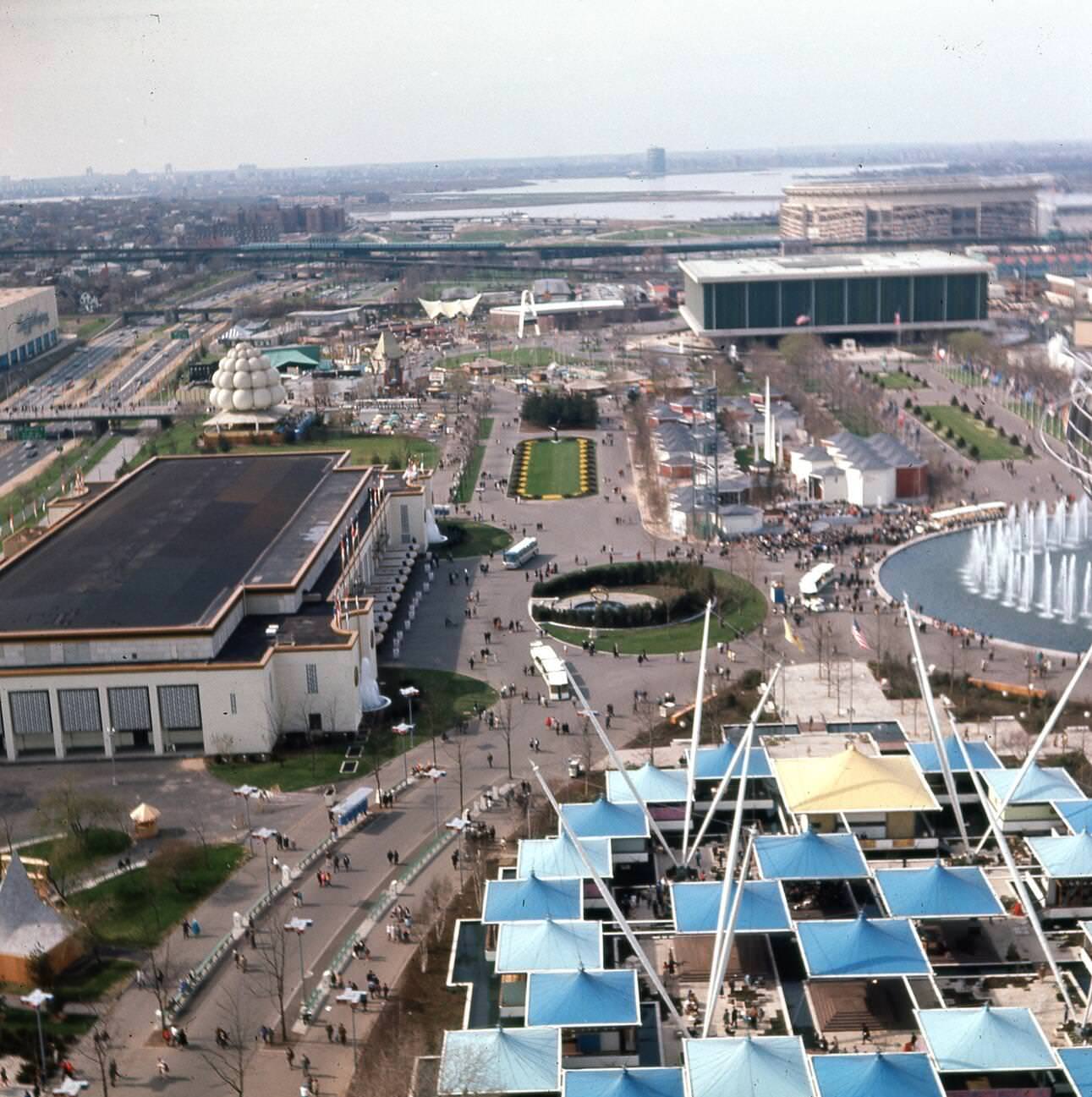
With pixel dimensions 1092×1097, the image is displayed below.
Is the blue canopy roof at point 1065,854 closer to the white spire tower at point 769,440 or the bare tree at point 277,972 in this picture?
the bare tree at point 277,972

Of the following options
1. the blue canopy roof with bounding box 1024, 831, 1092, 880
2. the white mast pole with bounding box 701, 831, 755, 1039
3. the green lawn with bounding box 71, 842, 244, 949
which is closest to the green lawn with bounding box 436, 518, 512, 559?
the green lawn with bounding box 71, 842, 244, 949

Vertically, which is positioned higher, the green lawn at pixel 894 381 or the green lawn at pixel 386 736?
the green lawn at pixel 894 381

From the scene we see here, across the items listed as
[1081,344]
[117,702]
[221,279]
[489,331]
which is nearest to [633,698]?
[117,702]

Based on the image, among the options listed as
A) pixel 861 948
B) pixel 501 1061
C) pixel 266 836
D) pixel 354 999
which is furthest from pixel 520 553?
pixel 501 1061

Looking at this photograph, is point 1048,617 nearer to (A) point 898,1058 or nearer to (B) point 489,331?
(A) point 898,1058

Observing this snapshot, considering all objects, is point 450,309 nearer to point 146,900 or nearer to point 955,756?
point 955,756

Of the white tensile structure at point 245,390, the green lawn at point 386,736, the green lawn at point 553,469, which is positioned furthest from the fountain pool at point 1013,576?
the white tensile structure at point 245,390
